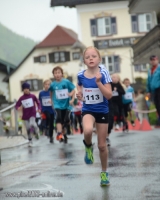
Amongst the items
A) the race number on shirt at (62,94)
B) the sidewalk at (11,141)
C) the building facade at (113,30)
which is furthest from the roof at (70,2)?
the race number on shirt at (62,94)

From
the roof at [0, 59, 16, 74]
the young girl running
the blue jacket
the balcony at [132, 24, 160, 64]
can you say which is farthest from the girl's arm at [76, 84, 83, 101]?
the roof at [0, 59, 16, 74]

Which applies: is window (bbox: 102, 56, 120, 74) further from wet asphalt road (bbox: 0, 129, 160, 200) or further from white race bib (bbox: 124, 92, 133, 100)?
wet asphalt road (bbox: 0, 129, 160, 200)

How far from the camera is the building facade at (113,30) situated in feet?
222

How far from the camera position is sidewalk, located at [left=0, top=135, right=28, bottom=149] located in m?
20.6

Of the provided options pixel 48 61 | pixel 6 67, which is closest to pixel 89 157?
pixel 48 61

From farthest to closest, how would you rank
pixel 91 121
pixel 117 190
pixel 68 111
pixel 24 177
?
pixel 68 111 < pixel 24 177 < pixel 91 121 < pixel 117 190

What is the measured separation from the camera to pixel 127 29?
69.3 metres

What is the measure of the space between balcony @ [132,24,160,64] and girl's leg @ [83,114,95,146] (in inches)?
1124

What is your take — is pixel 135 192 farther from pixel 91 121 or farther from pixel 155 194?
pixel 91 121

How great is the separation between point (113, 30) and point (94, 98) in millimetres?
59336

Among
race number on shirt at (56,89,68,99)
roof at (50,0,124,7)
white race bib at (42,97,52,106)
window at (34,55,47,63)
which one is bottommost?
white race bib at (42,97,52,106)

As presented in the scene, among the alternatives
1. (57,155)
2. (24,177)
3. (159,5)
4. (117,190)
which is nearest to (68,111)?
(57,155)

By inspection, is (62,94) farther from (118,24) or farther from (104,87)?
(118,24)

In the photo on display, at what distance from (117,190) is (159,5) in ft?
115
